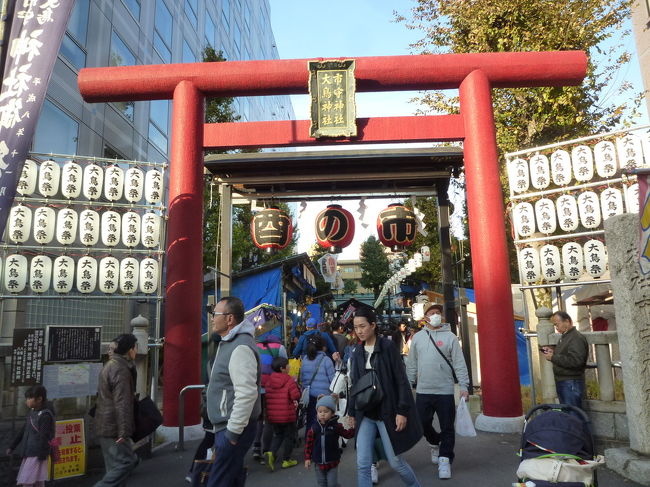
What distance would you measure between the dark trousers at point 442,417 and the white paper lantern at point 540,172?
448 cm

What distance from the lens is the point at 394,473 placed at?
20.8 feet

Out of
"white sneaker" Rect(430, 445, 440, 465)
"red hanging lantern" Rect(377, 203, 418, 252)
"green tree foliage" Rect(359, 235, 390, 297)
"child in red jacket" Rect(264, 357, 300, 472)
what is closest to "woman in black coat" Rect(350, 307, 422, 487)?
"white sneaker" Rect(430, 445, 440, 465)

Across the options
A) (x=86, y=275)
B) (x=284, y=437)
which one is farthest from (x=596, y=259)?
(x=86, y=275)

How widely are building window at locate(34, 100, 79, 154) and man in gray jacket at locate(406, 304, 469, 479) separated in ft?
35.3

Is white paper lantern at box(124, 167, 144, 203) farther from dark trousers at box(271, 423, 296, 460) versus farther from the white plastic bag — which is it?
the white plastic bag

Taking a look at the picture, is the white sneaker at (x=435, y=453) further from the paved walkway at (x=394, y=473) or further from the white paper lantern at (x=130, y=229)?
the white paper lantern at (x=130, y=229)

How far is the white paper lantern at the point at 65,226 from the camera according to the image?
8336 millimetres

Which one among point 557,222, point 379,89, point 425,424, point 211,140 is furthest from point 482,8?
point 425,424

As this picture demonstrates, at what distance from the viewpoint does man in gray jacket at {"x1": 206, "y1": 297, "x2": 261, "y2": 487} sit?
3883 mm

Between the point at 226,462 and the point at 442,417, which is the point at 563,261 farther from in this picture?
the point at 226,462

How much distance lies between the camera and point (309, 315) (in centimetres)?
2473

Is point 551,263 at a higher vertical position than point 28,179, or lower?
lower

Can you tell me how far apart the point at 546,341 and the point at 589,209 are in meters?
2.38

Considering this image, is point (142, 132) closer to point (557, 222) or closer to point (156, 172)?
point (156, 172)
